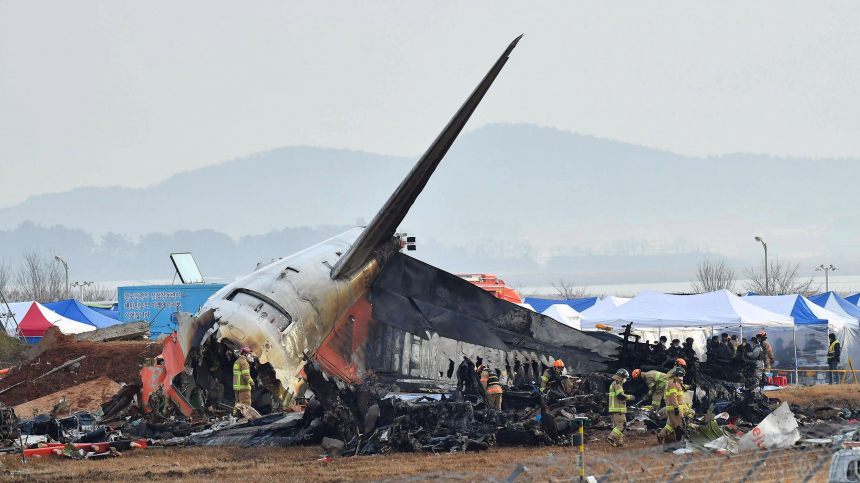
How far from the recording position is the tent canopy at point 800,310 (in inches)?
1346

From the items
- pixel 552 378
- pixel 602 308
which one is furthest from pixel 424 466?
pixel 602 308

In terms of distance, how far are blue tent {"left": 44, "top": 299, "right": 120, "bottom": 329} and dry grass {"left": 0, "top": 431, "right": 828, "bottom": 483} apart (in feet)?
104

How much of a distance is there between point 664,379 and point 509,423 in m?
3.82

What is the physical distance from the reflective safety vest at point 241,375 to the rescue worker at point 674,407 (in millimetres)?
9032

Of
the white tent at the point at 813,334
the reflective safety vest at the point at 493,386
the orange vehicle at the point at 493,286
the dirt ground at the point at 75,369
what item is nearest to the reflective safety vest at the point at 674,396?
the reflective safety vest at the point at 493,386

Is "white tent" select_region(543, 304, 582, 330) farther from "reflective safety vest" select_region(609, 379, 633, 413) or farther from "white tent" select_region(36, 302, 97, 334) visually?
"white tent" select_region(36, 302, 97, 334)

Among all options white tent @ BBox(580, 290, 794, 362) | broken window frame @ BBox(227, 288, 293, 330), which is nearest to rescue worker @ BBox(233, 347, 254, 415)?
broken window frame @ BBox(227, 288, 293, 330)

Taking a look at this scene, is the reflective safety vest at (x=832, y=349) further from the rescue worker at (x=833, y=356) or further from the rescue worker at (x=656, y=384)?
the rescue worker at (x=656, y=384)

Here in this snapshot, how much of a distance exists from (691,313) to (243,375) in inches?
875

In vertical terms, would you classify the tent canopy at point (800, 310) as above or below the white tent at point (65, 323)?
above

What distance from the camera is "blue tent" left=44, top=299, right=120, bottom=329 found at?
45.0 metres

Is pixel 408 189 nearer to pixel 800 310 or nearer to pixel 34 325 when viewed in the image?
pixel 800 310

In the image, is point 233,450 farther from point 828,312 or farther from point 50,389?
point 828,312

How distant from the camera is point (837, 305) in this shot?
39.3 metres
